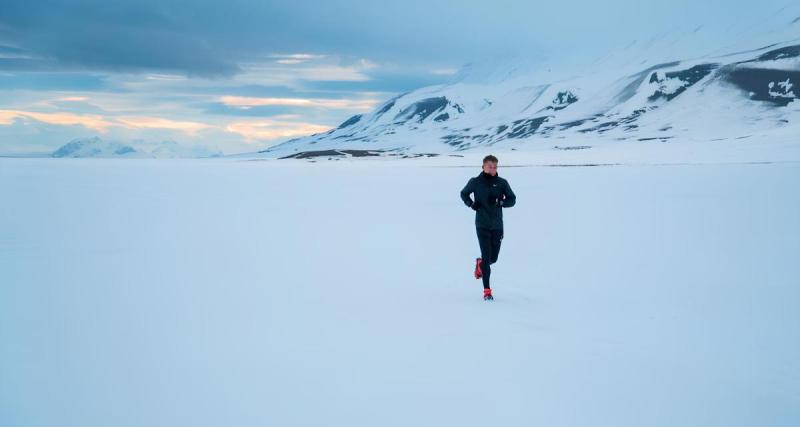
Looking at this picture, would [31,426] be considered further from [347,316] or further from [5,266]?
[5,266]

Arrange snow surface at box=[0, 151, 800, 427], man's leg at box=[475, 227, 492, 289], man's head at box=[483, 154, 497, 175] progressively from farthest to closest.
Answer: man's leg at box=[475, 227, 492, 289] → man's head at box=[483, 154, 497, 175] → snow surface at box=[0, 151, 800, 427]

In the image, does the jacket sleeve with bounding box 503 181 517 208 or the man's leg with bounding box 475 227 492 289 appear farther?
the man's leg with bounding box 475 227 492 289

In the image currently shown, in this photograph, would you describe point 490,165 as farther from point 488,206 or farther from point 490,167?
point 488,206

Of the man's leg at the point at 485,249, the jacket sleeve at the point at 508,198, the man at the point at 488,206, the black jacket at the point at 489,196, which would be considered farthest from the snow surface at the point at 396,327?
the jacket sleeve at the point at 508,198

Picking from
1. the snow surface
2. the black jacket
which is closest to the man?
the black jacket

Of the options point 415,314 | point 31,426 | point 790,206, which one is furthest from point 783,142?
point 31,426

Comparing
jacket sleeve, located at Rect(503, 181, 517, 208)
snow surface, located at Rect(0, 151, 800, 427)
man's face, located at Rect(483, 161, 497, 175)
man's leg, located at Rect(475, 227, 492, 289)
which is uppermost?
man's face, located at Rect(483, 161, 497, 175)

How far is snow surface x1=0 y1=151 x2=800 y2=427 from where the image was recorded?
16.9ft

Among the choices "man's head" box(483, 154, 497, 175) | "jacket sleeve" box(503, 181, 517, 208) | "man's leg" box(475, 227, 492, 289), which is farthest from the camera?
"man's leg" box(475, 227, 492, 289)

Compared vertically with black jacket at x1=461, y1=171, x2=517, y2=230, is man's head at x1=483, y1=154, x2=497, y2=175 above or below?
above

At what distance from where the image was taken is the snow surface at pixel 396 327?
203 inches

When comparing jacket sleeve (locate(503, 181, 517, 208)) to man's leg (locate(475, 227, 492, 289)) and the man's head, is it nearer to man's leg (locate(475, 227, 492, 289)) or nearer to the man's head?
the man's head

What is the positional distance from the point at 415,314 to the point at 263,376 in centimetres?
269

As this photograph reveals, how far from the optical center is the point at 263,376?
5715 millimetres
